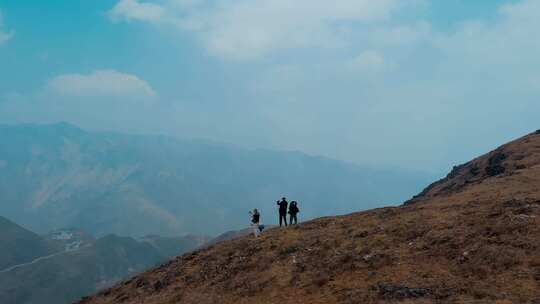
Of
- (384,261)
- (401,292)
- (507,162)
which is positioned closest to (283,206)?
(384,261)

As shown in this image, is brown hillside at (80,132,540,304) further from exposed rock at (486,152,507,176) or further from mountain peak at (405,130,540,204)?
exposed rock at (486,152,507,176)

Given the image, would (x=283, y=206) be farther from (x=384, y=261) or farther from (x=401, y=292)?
(x=401, y=292)

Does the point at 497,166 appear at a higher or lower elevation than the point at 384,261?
higher

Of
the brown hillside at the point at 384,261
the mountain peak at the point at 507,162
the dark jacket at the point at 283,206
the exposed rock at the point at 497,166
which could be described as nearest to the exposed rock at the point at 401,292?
the brown hillside at the point at 384,261

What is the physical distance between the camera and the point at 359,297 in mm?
30766

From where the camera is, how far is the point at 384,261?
35500 millimetres

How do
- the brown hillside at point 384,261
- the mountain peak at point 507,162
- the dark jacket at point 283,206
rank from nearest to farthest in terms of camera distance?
the brown hillside at point 384,261 < the dark jacket at point 283,206 < the mountain peak at point 507,162

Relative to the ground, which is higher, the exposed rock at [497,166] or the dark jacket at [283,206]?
the exposed rock at [497,166]

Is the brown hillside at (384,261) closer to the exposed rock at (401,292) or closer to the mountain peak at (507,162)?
the exposed rock at (401,292)

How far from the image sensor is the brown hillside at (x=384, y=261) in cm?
2984

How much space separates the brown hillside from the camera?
29.8 m

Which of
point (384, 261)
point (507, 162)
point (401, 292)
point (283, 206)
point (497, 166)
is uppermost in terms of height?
point (507, 162)

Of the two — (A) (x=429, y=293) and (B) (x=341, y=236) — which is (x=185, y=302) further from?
(A) (x=429, y=293)

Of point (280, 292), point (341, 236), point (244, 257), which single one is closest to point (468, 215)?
point (341, 236)
